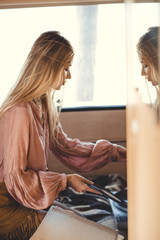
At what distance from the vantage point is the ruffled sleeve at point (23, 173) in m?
0.77

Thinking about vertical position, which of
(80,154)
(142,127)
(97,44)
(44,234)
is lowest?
(44,234)

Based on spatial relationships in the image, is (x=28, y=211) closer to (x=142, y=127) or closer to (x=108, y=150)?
(x=108, y=150)

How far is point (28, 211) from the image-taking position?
0.85 metres

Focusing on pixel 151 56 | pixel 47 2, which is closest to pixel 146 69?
pixel 151 56

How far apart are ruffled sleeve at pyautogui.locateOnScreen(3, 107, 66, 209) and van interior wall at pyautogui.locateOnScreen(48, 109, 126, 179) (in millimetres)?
496

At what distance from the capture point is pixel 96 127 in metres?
1.31

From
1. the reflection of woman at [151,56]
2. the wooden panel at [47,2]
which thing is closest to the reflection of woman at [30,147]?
the wooden panel at [47,2]

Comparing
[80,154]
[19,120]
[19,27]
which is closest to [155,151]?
[19,120]

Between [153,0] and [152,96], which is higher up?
[153,0]

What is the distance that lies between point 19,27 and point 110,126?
604 mm

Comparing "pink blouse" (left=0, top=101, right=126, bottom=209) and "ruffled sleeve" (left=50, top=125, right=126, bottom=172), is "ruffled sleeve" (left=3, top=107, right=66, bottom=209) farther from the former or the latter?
"ruffled sleeve" (left=50, top=125, right=126, bottom=172)

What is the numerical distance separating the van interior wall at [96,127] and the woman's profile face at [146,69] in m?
0.71

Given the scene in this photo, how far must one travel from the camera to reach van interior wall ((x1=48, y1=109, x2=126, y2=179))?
4.24 ft

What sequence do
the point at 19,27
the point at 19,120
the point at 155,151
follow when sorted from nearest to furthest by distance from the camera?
the point at 155,151 < the point at 19,120 < the point at 19,27
